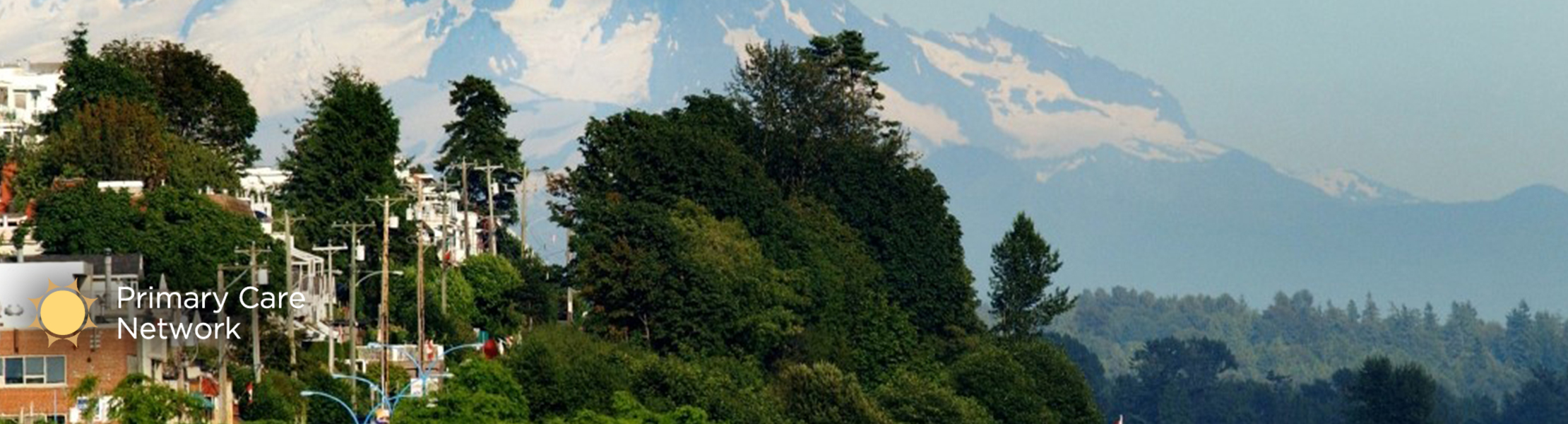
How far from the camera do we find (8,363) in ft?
413

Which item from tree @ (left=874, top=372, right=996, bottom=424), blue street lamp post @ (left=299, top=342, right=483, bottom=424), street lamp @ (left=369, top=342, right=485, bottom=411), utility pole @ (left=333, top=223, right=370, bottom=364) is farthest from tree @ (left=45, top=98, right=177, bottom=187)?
tree @ (left=874, top=372, right=996, bottom=424)

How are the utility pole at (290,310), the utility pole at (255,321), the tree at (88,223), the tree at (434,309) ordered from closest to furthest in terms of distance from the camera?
the utility pole at (255,321)
the utility pole at (290,310)
the tree at (88,223)
the tree at (434,309)

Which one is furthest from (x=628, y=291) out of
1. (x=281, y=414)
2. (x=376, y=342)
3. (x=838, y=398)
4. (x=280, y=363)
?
(x=281, y=414)

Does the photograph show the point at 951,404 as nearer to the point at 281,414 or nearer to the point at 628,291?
the point at 628,291

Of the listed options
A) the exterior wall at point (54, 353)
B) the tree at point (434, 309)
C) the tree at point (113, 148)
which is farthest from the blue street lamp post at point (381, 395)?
the tree at point (113, 148)

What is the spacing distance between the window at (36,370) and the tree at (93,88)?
44401 millimetres

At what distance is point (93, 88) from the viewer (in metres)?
173

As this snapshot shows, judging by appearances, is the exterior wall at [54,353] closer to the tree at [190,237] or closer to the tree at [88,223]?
the tree at [190,237]

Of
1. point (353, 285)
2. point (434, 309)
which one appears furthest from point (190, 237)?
point (434, 309)

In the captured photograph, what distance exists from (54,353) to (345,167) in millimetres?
41467

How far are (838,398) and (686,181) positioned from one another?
1906 centimetres

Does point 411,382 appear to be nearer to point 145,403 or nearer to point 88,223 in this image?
point 88,223

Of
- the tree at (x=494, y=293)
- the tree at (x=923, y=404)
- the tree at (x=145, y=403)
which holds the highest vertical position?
the tree at (x=494, y=293)

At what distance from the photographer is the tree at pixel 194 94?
184250mm
